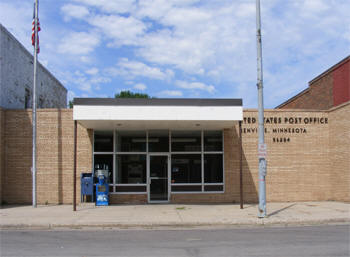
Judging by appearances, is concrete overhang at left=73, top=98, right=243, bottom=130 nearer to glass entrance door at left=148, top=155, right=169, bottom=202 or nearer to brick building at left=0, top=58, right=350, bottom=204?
brick building at left=0, top=58, right=350, bottom=204

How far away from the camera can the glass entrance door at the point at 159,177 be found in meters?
17.4

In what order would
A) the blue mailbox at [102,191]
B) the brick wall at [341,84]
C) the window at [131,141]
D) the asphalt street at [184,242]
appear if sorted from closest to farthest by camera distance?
the asphalt street at [184,242] < the blue mailbox at [102,191] < the window at [131,141] < the brick wall at [341,84]

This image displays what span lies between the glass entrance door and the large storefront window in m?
0.26

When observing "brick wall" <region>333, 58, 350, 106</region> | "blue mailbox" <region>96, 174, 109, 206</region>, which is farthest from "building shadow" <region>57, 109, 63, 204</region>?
"brick wall" <region>333, 58, 350, 106</region>

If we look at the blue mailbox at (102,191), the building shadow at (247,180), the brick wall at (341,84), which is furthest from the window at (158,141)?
the brick wall at (341,84)

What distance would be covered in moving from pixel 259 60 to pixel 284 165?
641cm

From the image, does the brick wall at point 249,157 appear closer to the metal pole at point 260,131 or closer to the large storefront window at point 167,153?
the large storefront window at point 167,153

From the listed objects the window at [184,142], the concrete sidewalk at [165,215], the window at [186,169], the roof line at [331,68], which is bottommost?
the concrete sidewalk at [165,215]

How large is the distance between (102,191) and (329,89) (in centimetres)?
1310

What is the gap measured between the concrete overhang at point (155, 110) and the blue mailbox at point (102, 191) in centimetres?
308

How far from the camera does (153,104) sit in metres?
14.3

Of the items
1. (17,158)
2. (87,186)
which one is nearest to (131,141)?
(87,186)

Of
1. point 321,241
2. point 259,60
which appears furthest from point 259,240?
point 259,60

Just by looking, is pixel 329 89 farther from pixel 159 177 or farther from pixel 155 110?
pixel 155 110
